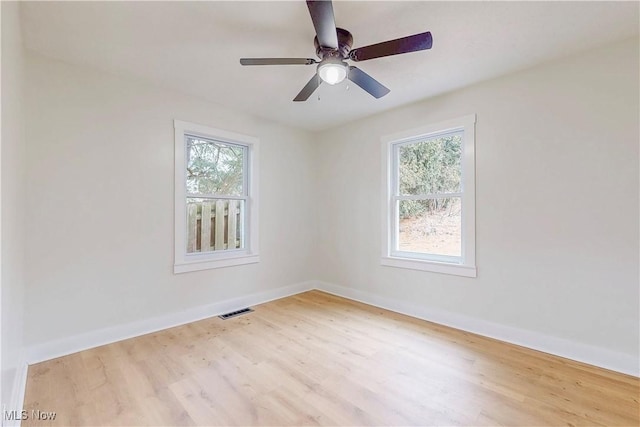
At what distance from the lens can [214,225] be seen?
11.5 feet

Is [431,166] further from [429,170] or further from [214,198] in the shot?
[214,198]

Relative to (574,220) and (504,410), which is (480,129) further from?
(504,410)

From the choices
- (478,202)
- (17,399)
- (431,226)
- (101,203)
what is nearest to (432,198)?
(431,226)

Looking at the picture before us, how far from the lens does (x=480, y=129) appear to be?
2.87 m

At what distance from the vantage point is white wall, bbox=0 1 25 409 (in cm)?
141

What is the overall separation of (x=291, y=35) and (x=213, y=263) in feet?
8.25

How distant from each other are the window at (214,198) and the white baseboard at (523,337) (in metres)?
1.89

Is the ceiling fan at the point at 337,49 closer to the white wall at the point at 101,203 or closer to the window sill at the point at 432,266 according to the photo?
the white wall at the point at 101,203

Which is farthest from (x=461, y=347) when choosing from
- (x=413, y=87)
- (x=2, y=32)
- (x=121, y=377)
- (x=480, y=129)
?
(x=2, y=32)

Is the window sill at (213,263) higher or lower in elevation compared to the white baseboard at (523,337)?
higher

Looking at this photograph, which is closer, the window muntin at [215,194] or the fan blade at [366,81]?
the fan blade at [366,81]

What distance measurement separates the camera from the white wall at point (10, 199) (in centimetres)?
141

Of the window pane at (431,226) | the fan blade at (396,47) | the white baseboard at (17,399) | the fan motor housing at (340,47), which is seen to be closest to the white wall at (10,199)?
the white baseboard at (17,399)

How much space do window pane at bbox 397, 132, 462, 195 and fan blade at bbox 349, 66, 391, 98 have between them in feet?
4.03
